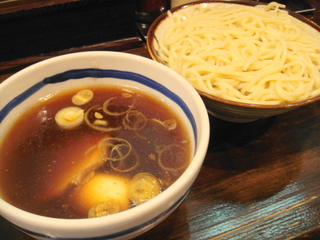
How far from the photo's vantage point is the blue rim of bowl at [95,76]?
966mm

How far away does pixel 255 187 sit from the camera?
111 cm

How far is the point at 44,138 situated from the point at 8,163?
0.14 metres

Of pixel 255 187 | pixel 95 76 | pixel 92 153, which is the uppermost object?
pixel 95 76

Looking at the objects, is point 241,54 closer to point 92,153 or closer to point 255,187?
point 255,187

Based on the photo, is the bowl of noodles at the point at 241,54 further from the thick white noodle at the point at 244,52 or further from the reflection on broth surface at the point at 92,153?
the reflection on broth surface at the point at 92,153

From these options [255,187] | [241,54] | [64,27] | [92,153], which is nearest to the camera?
[92,153]

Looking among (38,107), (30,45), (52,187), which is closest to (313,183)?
(52,187)

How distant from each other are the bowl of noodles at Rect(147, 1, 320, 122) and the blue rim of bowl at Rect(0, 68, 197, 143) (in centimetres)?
17

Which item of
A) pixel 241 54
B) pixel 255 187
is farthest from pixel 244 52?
pixel 255 187

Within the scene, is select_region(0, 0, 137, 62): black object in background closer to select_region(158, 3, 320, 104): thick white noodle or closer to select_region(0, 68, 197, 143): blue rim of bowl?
select_region(158, 3, 320, 104): thick white noodle

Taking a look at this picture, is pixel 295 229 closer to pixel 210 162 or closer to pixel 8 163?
pixel 210 162

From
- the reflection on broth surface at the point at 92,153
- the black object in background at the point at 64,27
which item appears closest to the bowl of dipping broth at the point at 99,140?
the reflection on broth surface at the point at 92,153

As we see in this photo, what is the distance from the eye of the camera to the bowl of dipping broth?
31.2 inches

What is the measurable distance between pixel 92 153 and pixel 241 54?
95cm
